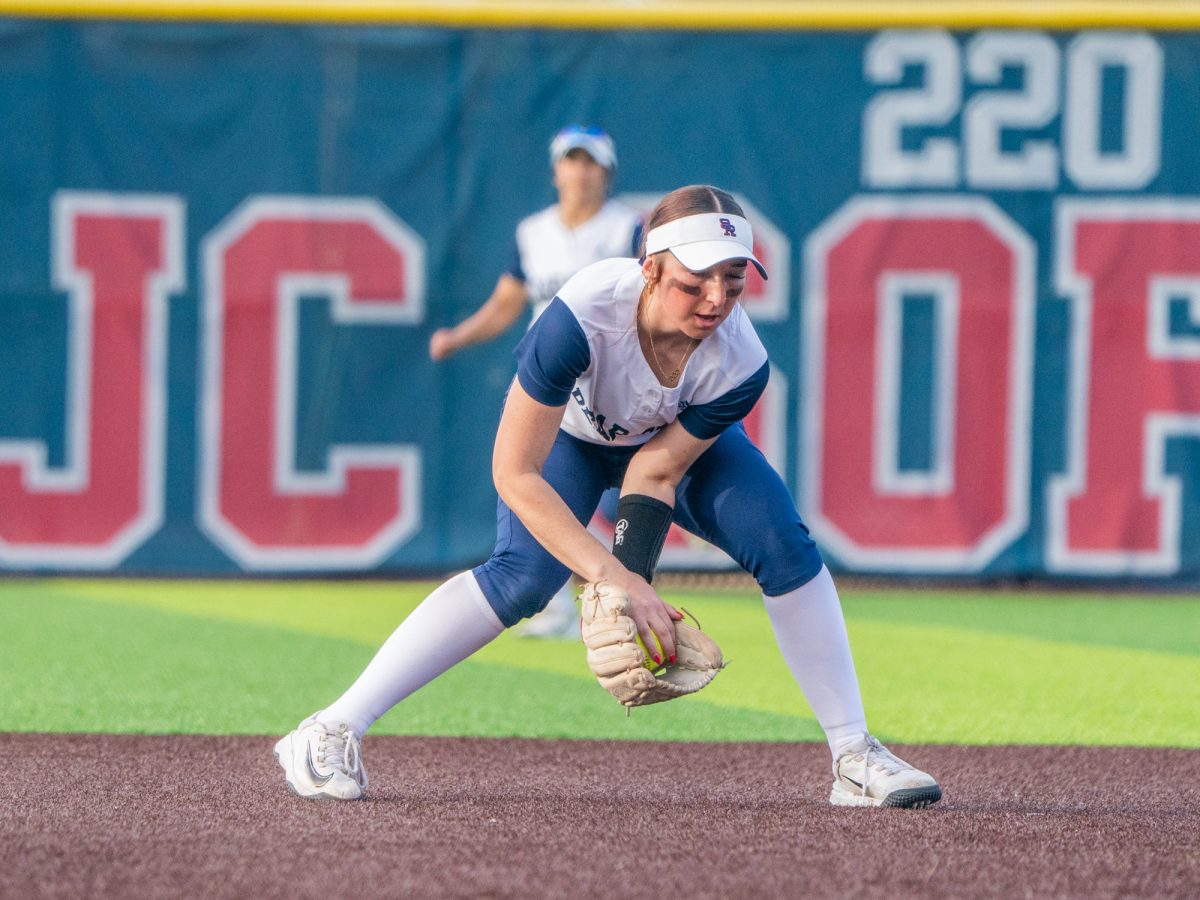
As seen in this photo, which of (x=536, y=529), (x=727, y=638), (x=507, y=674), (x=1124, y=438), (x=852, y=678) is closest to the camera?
(x=536, y=529)

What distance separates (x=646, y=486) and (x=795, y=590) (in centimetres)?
44

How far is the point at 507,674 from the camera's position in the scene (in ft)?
20.0

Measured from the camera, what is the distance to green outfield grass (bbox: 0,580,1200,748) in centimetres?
518

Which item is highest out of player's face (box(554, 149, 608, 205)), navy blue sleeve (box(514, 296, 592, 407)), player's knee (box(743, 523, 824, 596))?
player's face (box(554, 149, 608, 205))

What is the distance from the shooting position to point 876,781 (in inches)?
156

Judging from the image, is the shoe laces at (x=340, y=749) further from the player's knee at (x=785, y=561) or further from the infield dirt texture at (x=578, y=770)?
the player's knee at (x=785, y=561)

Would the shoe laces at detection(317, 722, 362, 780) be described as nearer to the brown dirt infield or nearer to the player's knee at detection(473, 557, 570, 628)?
the brown dirt infield

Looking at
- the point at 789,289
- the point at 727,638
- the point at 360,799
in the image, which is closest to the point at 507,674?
the point at 727,638

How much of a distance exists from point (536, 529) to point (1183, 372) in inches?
235

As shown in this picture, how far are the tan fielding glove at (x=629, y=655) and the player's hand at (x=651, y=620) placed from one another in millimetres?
21

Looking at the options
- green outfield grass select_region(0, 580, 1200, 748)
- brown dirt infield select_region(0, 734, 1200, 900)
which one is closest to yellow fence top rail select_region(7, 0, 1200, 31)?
green outfield grass select_region(0, 580, 1200, 748)

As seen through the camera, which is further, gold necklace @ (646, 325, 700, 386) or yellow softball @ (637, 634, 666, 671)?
gold necklace @ (646, 325, 700, 386)

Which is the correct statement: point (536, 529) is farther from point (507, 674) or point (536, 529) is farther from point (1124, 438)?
point (1124, 438)

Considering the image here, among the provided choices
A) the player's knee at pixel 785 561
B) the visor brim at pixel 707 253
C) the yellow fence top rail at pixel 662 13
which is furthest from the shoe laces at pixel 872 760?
the yellow fence top rail at pixel 662 13
